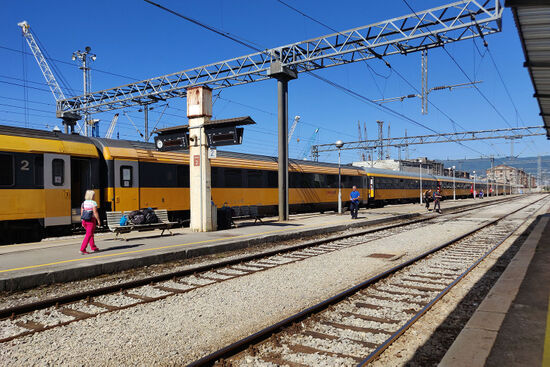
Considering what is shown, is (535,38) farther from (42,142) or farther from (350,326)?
(42,142)

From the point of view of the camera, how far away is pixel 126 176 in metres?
13.6

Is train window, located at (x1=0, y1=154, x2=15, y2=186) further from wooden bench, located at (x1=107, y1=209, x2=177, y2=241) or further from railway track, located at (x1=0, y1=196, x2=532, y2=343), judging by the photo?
railway track, located at (x1=0, y1=196, x2=532, y2=343)

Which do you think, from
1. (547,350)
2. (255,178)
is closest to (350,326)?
(547,350)

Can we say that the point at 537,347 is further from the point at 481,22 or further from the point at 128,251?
the point at 481,22

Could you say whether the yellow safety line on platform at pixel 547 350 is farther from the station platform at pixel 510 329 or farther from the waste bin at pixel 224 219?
the waste bin at pixel 224 219

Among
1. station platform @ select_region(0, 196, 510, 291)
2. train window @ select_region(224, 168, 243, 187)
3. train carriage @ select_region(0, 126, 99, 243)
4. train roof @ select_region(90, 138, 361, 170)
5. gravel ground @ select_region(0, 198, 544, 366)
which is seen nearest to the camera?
gravel ground @ select_region(0, 198, 544, 366)

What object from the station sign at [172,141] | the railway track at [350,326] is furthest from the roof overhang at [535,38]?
the station sign at [172,141]

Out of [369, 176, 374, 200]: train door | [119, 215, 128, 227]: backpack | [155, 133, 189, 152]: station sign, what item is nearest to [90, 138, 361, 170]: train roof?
[155, 133, 189, 152]: station sign

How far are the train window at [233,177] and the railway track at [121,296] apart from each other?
26.4 feet

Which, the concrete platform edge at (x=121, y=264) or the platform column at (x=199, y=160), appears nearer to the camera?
the concrete platform edge at (x=121, y=264)

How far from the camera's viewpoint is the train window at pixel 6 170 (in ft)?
34.3

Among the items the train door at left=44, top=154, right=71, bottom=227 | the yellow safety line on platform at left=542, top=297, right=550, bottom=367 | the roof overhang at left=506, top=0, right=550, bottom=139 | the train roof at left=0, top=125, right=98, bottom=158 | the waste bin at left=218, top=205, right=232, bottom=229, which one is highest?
the roof overhang at left=506, top=0, right=550, bottom=139

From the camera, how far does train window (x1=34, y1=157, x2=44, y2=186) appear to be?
11.2 meters

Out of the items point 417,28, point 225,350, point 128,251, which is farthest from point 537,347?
point 417,28
